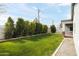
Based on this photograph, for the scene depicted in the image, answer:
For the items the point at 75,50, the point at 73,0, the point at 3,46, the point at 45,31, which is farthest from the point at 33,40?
the point at 73,0

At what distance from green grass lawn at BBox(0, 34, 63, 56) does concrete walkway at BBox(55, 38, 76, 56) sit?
2.4 inches

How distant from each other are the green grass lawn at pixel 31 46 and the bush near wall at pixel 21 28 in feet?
0.18

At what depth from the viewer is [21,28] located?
1.93 meters

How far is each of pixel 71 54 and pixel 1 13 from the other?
78 centimetres

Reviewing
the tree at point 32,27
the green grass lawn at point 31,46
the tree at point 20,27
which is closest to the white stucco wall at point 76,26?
the green grass lawn at point 31,46

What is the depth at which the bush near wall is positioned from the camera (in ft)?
6.25

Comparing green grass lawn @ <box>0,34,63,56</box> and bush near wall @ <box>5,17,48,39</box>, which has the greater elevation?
bush near wall @ <box>5,17,48,39</box>

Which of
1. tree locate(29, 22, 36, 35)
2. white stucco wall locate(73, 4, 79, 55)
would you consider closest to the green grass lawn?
tree locate(29, 22, 36, 35)

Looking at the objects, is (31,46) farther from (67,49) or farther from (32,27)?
(67,49)

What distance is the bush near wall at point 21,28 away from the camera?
1.91 meters

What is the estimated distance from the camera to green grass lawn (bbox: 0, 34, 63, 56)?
1.89m

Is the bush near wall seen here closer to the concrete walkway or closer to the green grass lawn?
the green grass lawn

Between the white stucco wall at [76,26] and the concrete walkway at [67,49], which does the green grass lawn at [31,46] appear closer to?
the concrete walkway at [67,49]

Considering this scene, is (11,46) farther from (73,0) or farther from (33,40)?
(73,0)
